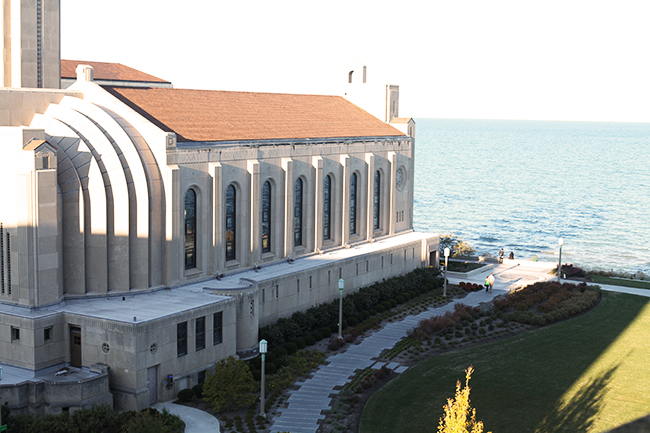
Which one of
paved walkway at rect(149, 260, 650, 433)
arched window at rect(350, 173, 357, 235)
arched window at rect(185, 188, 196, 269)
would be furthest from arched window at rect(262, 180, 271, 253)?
arched window at rect(350, 173, 357, 235)

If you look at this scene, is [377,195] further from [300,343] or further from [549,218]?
[549,218]

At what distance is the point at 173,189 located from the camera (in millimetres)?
43906

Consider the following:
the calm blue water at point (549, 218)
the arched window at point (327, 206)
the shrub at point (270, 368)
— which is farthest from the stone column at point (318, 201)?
the calm blue water at point (549, 218)

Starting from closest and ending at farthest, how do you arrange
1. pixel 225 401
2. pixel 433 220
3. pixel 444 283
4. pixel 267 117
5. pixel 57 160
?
pixel 225 401
pixel 57 160
pixel 267 117
pixel 444 283
pixel 433 220

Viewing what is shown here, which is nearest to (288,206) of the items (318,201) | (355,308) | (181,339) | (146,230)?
(318,201)

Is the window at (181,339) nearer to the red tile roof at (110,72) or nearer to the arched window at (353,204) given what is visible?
the arched window at (353,204)

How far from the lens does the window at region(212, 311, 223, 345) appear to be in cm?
4122

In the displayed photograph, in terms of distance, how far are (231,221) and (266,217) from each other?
411 cm

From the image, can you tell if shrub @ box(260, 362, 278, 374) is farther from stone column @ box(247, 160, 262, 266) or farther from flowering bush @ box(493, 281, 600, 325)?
flowering bush @ box(493, 281, 600, 325)

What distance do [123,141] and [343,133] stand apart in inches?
917

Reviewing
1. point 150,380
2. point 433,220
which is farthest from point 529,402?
point 433,220

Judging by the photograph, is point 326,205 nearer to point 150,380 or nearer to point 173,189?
point 173,189

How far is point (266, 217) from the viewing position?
176 ft

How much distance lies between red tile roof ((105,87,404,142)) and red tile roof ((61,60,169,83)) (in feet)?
60.6
